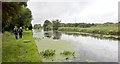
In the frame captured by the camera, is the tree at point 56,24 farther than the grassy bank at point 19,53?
Yes

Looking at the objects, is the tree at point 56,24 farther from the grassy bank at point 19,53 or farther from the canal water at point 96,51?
the grassy bank at point 19,53

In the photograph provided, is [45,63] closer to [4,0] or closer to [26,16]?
[4,0]

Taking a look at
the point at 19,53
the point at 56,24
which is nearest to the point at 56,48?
the point at 19,53

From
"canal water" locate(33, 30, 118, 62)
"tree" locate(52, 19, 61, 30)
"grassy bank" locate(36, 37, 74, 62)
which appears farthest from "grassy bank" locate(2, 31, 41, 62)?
"tree" locate(52, 19, 61, 30)

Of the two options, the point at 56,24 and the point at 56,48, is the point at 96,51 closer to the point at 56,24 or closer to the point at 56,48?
the point at 56,48

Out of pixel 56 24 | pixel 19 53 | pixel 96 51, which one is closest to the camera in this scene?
pixel 19 53

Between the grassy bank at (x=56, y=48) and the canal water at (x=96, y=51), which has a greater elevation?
the grassy bank at (x=56, y=48)

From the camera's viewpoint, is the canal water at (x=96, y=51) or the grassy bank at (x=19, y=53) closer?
the grassy bank at (x=19, y=53)

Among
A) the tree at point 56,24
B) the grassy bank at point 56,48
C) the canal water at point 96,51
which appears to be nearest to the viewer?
the grassy bank at point 56,48

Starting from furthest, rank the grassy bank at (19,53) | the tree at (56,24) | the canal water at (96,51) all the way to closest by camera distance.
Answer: the tree at (56,24), the canal water at (96,51), the grassy bank at (19,53)

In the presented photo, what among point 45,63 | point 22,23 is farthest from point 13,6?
point 22,23

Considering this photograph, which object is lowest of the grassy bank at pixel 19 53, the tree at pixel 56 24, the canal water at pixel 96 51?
the canal water at pixel 96 51

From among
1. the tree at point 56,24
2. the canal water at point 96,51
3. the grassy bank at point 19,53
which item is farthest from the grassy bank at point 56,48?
the tree at point 56,24

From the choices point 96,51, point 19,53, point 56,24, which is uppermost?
point 56,24
